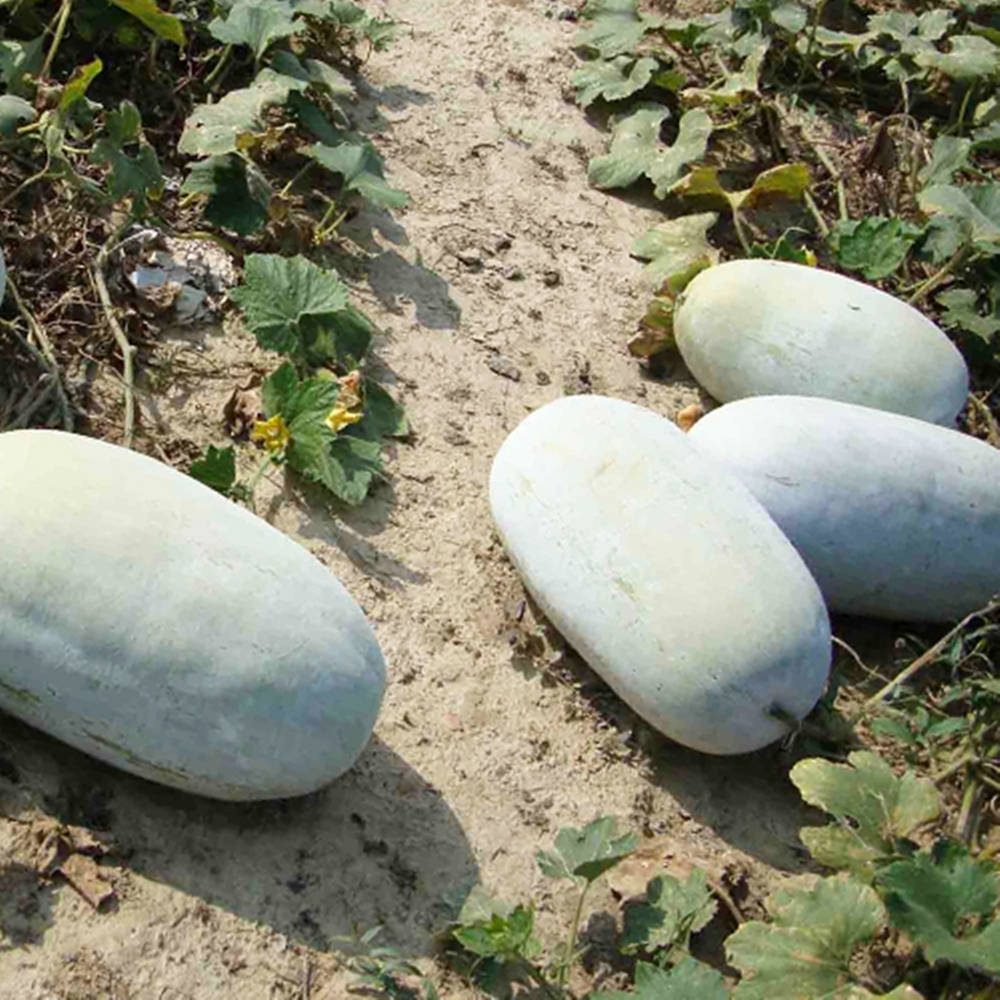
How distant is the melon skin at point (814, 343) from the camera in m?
3.70

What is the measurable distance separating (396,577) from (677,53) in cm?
231

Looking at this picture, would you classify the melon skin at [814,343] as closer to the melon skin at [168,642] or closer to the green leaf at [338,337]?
the green leaf at [338,337]

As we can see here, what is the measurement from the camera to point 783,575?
10.2 ft

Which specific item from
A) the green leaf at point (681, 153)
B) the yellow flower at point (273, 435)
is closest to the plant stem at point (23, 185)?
the yellow flower at point (273, 435)

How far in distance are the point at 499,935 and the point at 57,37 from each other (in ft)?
8.03

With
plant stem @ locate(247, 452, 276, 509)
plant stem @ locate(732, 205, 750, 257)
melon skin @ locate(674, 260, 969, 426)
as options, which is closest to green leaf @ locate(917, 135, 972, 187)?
plant stem @ locate(732, 205, 750, 257)

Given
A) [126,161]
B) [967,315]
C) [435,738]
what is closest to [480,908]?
[435,738]

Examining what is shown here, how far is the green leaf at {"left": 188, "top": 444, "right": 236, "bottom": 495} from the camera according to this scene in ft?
10.8

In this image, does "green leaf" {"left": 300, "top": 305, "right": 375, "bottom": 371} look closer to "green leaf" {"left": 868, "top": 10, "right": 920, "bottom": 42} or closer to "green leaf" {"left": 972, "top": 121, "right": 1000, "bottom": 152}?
"green leaf" {"left": 972, "top": 121, "right": 1000, "bottom": 152}

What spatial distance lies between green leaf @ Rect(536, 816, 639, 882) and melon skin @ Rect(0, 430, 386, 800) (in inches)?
13.8

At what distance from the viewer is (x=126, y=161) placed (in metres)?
3.72

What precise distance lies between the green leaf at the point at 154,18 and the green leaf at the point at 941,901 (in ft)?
8.36

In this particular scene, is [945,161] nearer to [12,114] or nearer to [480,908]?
[12,114]

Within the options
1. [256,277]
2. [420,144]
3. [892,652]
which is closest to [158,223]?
[256,277]
